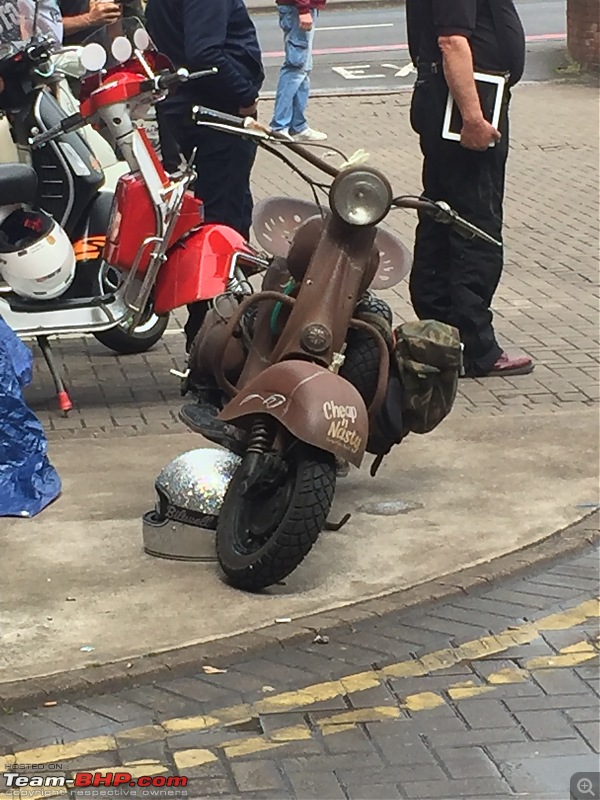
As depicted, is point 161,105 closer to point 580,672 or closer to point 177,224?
point 177,224

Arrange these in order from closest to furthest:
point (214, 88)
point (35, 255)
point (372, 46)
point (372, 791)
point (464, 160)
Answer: point (372, 791)
point (35, 255)
point (464, 160)
point (214, 88)
point (372, 46)

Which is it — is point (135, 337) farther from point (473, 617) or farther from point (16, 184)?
point (473, 617)

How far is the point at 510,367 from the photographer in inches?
277

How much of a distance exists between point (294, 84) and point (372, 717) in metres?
10.2

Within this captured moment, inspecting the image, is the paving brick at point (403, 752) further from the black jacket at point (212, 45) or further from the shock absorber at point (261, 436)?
the black jacket at point (212, 45)

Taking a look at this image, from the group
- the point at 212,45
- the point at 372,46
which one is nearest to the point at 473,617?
the point at 212,45

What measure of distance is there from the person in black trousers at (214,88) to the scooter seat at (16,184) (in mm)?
843

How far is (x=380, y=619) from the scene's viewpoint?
4516 millimetres

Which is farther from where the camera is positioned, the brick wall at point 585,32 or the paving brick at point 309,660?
the brick wall at point 585,32

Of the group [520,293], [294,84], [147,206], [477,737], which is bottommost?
[294,84]

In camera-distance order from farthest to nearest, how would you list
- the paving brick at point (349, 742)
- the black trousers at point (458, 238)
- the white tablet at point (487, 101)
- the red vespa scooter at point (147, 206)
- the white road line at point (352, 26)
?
the white road line at point (352, 26) → the black trousers at point (458, 238) → the white tablet at point (487, 101) → the red vespa scooter at point (147, 206) → the paving brick at point (349, 742)

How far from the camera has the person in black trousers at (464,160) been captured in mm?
6539

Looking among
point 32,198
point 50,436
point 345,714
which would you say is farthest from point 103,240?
point 345,714

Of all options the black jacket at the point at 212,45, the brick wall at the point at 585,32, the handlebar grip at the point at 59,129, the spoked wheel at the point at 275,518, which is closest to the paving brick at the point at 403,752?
the spoked wheel at the point at 275,518
